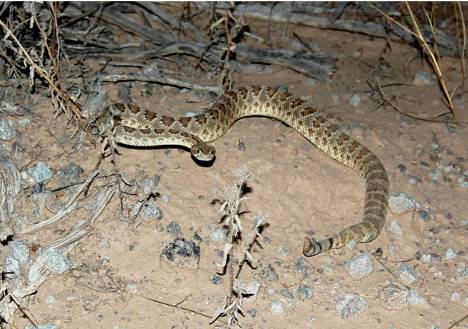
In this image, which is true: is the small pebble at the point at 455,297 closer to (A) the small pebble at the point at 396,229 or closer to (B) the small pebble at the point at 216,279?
(A) the small pebble at the point at 396,229

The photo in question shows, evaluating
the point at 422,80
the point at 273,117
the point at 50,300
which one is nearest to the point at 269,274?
the point at 50,300

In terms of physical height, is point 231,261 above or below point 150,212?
above

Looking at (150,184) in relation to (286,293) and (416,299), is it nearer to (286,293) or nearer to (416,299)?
(286,293)

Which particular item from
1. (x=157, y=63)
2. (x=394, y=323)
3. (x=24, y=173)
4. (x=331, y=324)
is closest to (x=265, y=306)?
(x=331, y=324)

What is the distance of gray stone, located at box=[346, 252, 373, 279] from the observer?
536 cm

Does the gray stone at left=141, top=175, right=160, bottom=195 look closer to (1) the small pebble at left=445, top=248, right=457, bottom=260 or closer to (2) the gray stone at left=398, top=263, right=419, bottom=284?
(2) the gray stone at left=398, top=263, right=419, bottom=284

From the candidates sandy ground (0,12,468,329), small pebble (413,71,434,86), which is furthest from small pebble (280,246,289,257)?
small pebble (413,71,434,86)

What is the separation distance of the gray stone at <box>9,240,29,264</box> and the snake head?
1.83 meters

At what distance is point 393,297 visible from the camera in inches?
201

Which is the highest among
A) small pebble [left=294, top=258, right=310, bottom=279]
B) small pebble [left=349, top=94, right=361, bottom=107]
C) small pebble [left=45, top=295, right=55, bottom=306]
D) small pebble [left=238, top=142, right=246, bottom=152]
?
small pebble [left=349, top=94, right=361, bottom=107]

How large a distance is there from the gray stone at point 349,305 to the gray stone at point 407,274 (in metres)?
0.52

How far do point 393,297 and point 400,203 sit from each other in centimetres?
133

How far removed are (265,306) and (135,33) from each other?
14.8 feet

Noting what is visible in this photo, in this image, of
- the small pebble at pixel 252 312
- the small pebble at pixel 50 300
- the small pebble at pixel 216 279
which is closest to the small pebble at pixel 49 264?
the small pebble at pixel 50 300
